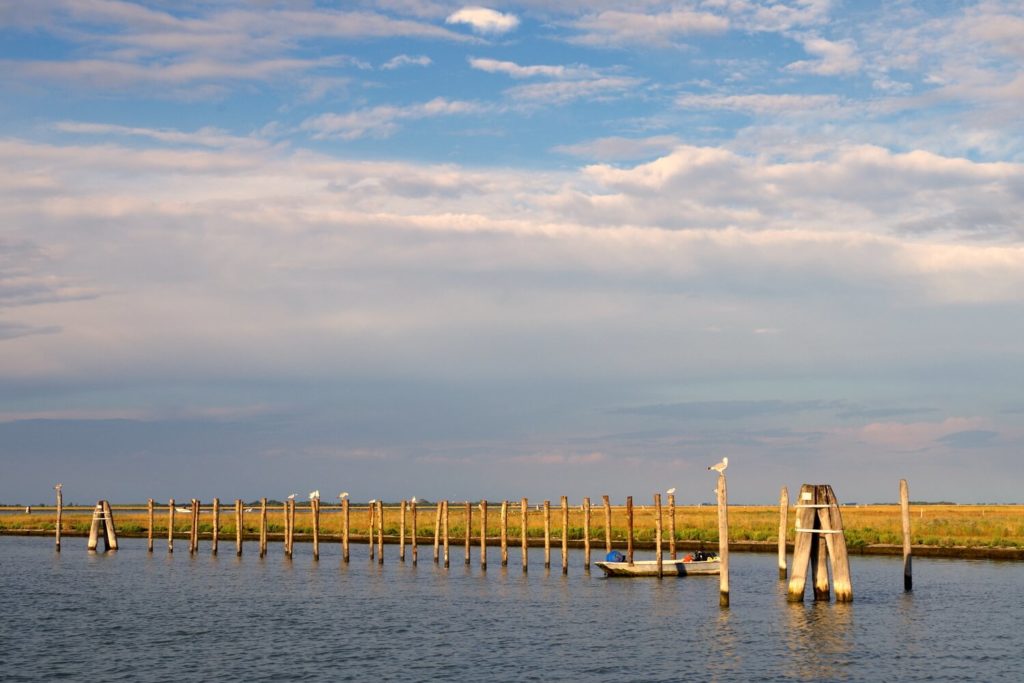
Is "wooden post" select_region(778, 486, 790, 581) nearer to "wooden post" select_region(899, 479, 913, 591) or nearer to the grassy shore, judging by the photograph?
"wooden post" select_region(899, 479, 913, 591)

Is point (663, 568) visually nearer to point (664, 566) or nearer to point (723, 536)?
point (664, 566)

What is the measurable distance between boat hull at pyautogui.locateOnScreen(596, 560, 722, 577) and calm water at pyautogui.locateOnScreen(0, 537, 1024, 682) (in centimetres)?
73

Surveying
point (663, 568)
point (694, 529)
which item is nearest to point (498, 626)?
point (663, 568)

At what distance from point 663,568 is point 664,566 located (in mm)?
211

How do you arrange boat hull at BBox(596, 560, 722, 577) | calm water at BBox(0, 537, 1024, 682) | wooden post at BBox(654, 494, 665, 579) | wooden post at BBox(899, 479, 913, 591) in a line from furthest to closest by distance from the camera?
boat hull at BBox(596, 560, 722, 577), wooden post at BBox(654, 494, 665, 579), wooden post at BBox(899, 479, 913, 591), calm water at BBox(0, 537, 1024, 682)

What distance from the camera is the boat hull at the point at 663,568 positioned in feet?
187

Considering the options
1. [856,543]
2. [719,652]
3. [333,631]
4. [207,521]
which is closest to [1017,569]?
[856,543]

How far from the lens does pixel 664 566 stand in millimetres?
57688

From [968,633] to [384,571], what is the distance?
34405 mm

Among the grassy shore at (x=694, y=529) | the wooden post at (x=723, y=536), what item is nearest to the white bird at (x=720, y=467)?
the wooden post at (x=723, y=536)

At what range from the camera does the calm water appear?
109 ft

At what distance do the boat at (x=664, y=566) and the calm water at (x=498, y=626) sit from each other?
0.76m

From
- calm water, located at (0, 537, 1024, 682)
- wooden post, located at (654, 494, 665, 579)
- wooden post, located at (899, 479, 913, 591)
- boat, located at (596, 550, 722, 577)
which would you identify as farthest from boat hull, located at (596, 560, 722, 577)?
wooden post, located at (899, 479, 913, 591)

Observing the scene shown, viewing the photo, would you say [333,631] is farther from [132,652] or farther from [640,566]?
[640,566]
